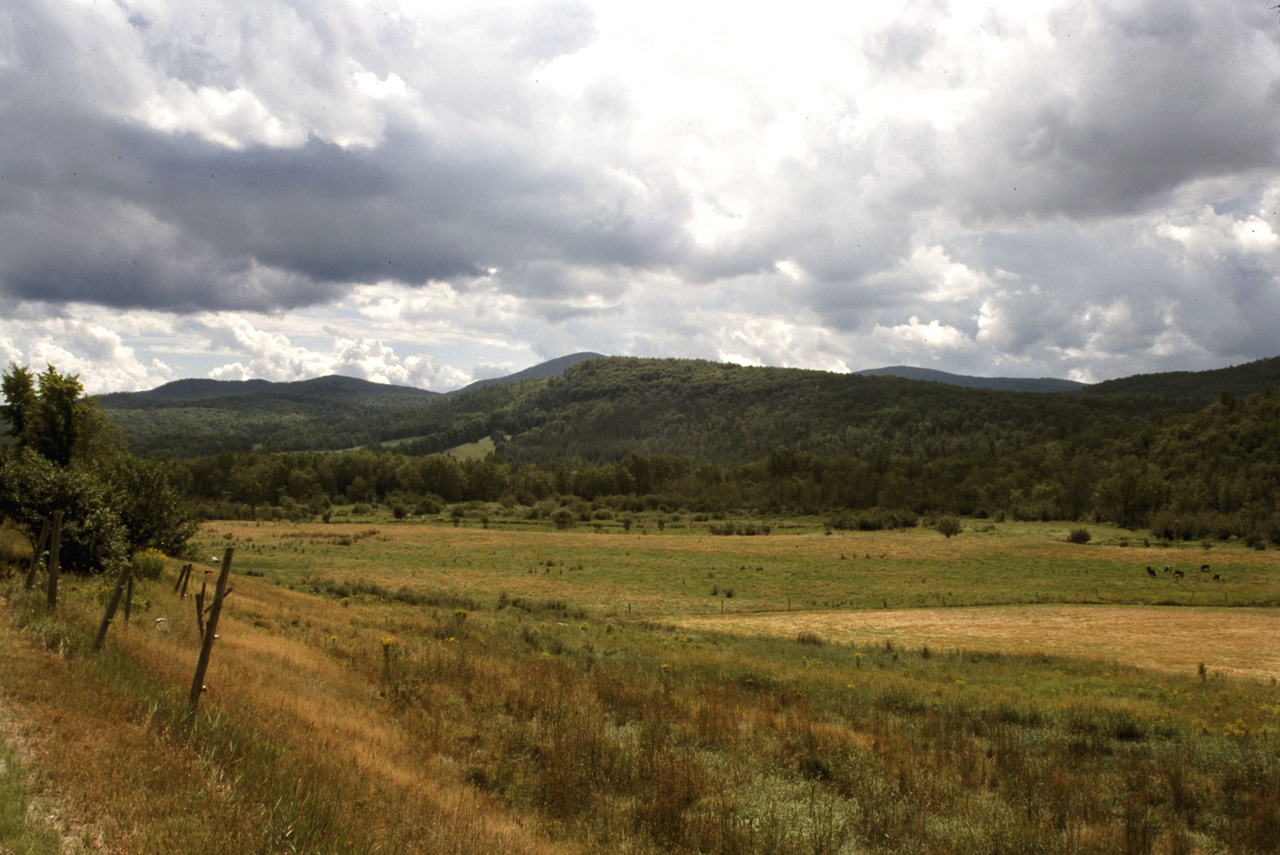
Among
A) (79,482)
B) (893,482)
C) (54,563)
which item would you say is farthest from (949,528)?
(54,563)

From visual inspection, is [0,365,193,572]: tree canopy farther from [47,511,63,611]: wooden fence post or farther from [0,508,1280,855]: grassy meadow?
[47,511,63,611]: wooden fence post

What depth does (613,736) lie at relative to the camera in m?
10.8

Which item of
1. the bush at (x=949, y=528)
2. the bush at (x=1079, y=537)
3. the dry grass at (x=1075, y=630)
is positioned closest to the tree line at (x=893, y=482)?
the bush at (x=1079, y=537)

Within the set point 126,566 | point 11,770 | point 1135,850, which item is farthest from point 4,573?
point 1135,850

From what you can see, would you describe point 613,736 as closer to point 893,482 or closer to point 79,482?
point 79,482

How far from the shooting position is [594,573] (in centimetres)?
5350

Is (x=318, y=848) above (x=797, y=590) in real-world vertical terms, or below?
above

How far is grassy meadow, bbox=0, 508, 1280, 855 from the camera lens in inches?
247

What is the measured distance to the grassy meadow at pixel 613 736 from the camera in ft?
20.6

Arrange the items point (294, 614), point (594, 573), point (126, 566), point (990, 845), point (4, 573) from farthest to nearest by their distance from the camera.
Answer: point (594, 573), point (294, 614), point (4, 573), point (126, 566), point (990, 845)

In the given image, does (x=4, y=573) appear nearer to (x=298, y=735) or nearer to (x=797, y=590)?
(x=298, y=735)

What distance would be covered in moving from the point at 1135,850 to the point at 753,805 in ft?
14.1

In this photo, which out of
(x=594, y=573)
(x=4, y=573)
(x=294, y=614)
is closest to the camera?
(x=4, y=573)

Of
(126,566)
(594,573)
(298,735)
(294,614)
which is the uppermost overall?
(126,566)
